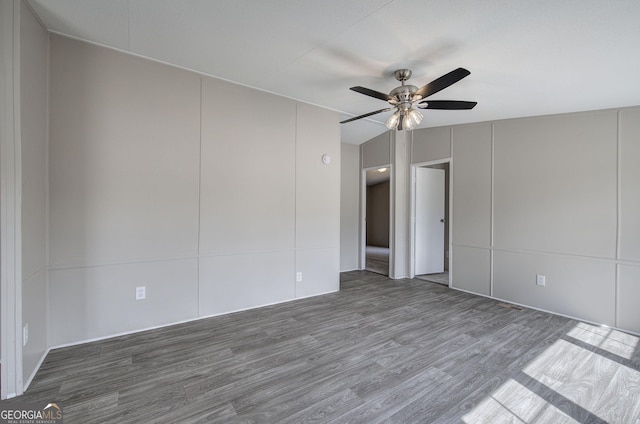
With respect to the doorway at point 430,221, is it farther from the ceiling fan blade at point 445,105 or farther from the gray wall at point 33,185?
the gray wall at point 33,185

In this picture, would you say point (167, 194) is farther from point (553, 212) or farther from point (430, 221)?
point (553, 212)

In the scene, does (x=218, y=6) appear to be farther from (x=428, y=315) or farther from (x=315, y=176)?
(x=428, y=315)

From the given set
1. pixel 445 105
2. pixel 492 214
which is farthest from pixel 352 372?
pixel 492 214

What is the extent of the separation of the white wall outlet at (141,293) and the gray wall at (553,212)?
414cm

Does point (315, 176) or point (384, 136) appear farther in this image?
point (384, 136)

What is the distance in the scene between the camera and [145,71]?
8.92 ft

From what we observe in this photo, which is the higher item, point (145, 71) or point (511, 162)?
point (145, 71)

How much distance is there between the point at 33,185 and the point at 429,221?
16.8ft

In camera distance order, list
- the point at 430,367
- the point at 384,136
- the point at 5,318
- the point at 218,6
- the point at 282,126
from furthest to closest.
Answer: the point at 384,136 → the point at 282,126 → the point at 430,367 → the point at 218,6 → the point at 5,318

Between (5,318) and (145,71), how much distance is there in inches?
89.4

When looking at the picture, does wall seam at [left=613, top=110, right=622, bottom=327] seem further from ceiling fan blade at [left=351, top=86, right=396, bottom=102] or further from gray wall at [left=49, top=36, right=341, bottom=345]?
gray wall at [left=49, top=36, right=341, bottom=345]

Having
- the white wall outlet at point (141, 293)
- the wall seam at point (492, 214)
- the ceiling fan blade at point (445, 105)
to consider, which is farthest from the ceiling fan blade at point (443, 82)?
the white wall outlet at point (141, 293)

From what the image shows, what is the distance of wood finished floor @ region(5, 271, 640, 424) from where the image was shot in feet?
5.62

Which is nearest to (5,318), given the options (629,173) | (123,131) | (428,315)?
(123,131)
